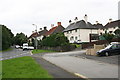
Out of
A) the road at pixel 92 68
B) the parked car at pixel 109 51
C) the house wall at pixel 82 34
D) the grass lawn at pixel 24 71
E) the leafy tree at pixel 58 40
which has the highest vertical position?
the house wall at pixel 82 34

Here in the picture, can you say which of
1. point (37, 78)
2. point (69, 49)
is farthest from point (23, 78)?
point (69, 49)

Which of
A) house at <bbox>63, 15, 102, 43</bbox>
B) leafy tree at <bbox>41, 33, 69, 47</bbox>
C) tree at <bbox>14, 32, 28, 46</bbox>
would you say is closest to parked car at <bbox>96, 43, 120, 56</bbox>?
leafy tree at <bbox>41, 33, 69, 47</bbox>

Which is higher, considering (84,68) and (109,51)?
(109,51)

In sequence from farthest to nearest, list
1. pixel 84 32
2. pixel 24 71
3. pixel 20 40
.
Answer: pixel 20 40
pixel 84 32
pixel 24 71

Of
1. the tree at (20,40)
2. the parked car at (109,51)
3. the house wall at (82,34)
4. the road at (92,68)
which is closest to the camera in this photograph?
the road at (92,68)

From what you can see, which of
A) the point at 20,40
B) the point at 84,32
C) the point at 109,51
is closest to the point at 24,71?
the point at 109,51

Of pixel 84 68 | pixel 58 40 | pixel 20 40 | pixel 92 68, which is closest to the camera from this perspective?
pixel 92 68

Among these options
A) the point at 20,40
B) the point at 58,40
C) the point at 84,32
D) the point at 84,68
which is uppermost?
the point at 84,32

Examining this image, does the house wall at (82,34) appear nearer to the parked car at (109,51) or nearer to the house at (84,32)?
the house at (84,32)

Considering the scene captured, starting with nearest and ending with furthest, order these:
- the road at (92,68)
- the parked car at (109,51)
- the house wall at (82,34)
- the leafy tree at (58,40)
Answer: the road at (92,68)
the parked car at (109,51)
the leafy tree at (58,40)
the house wall at (82,34)

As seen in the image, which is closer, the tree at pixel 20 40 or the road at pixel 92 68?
the road at pixel 92 68

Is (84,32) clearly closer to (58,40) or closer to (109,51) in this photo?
(58,40)

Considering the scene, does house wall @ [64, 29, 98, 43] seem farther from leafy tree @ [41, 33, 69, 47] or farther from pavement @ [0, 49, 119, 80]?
pavement @ [0, 49, 119, 80]

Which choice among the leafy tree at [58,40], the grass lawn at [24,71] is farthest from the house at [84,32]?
the grass lawn at [24,71]
